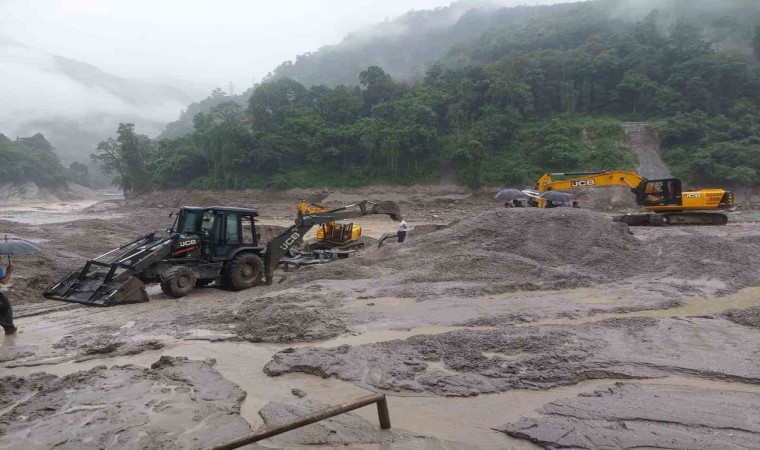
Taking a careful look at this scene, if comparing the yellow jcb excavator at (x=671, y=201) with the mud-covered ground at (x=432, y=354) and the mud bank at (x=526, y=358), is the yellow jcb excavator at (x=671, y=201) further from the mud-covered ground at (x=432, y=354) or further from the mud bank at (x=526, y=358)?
the mud bank at (x=526, y=358)

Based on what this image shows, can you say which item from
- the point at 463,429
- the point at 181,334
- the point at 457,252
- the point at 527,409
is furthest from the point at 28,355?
the point at 457,252

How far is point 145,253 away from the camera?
379 inches

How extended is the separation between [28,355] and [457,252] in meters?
8.23

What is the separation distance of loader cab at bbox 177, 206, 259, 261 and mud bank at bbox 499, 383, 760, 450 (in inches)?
323

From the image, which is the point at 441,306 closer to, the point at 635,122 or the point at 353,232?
the point at 353,232

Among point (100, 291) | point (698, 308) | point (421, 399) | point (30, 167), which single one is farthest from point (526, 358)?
point (30, 167)

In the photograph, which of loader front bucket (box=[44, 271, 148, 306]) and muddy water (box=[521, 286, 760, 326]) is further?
loader front bucket (box=[44, 271, 148, 306])

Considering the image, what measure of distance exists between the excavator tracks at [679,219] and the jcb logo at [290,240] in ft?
44.7

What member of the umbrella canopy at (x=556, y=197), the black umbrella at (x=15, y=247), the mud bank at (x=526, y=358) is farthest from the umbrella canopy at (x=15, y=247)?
the umbrella canopy at (x=556, y=197)

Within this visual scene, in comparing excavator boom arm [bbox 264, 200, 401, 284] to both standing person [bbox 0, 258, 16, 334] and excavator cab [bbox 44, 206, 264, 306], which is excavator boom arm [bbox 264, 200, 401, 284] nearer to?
excavator cab [bbox 44, 206, 264, 306]

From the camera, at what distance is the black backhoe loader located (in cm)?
930

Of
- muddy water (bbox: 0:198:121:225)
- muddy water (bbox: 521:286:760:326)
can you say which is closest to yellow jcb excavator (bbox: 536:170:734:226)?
muddy water (bbox: 521:286:760:326)

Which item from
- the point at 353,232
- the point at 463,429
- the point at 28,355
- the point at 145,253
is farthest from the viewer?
the point at 353,232

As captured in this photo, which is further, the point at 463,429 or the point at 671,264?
the point at 671,264
